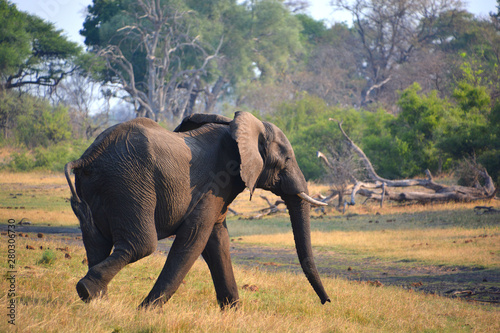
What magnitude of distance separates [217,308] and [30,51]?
1239 inches

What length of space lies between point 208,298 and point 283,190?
5.24ft

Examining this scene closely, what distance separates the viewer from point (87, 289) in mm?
5070

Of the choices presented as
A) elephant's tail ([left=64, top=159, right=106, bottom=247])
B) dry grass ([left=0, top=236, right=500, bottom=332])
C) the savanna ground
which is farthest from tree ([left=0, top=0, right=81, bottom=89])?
elephant's tail ([left=64, top=159, right=106, bottom=247])

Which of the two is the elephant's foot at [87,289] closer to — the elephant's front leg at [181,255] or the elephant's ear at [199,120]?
the elephant's front leg at [181,255]

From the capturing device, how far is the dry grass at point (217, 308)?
4738mm

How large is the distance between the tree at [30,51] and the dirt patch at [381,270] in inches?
863

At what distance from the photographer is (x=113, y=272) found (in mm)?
5250

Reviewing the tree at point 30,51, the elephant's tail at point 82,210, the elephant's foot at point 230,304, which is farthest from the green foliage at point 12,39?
the elephant's foot at point 230,304

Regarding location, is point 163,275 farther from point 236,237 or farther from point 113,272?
point 236,237

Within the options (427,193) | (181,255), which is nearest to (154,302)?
(181,255)

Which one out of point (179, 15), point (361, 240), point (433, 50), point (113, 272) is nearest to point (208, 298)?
point (113, 272)

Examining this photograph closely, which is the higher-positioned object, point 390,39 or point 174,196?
point 390,39

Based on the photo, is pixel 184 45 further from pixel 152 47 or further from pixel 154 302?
pixel 154 302

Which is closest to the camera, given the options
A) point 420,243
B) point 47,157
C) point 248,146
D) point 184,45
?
point 248,146
